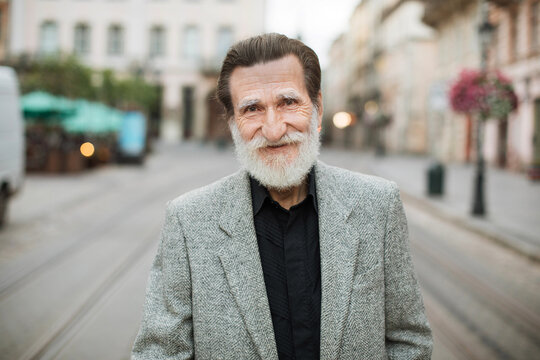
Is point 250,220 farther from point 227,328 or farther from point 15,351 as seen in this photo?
point 15,351

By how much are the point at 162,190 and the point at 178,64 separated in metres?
32.1

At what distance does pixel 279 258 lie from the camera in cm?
177

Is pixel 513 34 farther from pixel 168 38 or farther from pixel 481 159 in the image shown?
pixel 168 38

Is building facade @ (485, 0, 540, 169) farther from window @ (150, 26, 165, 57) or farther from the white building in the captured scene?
window @ (150, 26, 165, 57)

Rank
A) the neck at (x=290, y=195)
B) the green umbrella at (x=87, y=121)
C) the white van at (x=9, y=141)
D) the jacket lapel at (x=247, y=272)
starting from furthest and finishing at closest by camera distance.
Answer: the green umbrella at (x=87, y=121), the white van at (x=9, y=141), the neck at (x=290, y=195), the jacket lapel at (x=247, y=272)

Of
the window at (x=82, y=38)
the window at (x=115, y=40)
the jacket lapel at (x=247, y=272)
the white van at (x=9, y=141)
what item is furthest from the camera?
the window at (x=115, y=40)

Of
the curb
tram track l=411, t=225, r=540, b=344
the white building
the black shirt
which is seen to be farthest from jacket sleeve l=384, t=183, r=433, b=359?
the white building

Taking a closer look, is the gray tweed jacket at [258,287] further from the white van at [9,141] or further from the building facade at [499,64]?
the building facade at [499,64]

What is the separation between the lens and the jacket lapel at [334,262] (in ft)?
5.40

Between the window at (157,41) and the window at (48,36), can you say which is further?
the window at (157,41)

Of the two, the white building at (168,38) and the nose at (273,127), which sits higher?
the white building at (168,38)

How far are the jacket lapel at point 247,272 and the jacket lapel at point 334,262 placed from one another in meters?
0.19

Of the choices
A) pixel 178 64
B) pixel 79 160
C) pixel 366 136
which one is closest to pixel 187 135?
pixel 178 64

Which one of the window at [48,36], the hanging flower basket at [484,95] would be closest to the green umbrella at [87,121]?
the hanging flower basket at [484,95]
